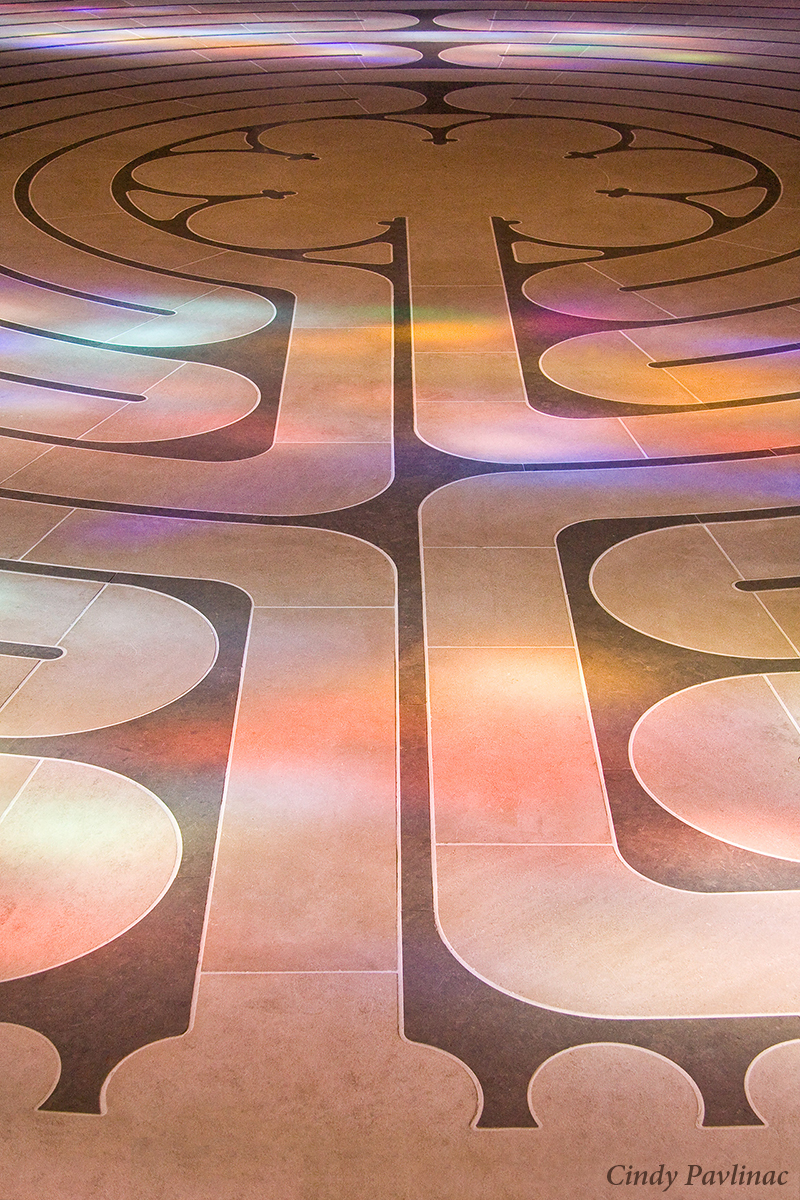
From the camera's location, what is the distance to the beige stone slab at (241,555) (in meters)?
4.82

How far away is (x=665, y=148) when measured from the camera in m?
11.3

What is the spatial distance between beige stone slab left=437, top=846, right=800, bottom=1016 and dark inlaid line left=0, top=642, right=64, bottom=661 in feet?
6.03

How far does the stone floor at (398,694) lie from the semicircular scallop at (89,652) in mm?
20

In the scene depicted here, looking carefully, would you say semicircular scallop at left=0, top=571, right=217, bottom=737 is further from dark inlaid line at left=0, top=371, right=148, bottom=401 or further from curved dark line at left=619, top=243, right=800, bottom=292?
curved dark line at left=619, top=243, right=800, bottom=292

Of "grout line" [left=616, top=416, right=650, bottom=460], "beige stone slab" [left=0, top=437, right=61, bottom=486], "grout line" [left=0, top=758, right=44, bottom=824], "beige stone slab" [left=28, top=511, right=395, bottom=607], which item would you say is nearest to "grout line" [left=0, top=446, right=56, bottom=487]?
"beige stone slab" [left=0, top=437, right=61, bottom=486]

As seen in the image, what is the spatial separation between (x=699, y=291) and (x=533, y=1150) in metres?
6.66

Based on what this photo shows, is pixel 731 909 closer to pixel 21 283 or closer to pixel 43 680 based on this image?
pixel 43 680

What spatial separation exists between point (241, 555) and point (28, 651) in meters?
1.08

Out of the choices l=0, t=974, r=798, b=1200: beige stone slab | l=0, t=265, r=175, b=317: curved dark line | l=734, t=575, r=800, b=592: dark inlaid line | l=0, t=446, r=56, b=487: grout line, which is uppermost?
l=0, t=265, r=175, b=317: curved dark line

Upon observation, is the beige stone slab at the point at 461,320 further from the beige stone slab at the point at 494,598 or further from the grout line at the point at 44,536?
the grout line at the point at 44,536

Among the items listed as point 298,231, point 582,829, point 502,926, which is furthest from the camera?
point 298,231

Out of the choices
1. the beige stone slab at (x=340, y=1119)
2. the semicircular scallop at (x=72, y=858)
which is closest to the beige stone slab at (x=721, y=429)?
the semicircular scallop at (x=72, y=858)

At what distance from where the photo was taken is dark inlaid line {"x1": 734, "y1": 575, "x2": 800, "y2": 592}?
15.8ft

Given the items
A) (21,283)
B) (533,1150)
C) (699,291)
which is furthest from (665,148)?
(533,1150)
